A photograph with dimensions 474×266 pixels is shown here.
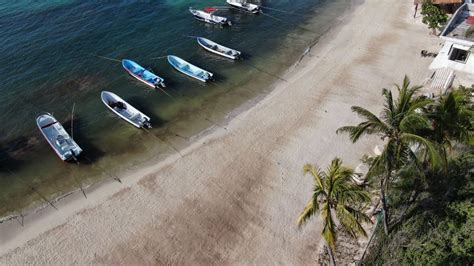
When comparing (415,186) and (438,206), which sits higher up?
(438,206)

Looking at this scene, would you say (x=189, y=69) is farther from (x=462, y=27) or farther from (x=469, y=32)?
(x=462, y=27)

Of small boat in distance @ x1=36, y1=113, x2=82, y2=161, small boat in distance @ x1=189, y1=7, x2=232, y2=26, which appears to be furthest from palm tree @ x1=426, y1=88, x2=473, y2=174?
small boat in distance @ x1=189, y1=7, x2=232, y2=26

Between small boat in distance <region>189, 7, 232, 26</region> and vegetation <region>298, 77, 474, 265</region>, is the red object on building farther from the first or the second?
small boat in distance <region>189, 7, 232, 26</region>

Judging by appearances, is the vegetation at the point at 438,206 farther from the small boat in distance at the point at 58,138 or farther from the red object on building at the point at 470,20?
the small boat in distance at the point at 58,138

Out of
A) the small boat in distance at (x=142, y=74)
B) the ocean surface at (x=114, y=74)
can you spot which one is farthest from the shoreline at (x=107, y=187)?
the small boat in distance at (x=142, y=74)

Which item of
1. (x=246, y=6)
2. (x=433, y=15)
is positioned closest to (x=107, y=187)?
(x=246, y=6)
